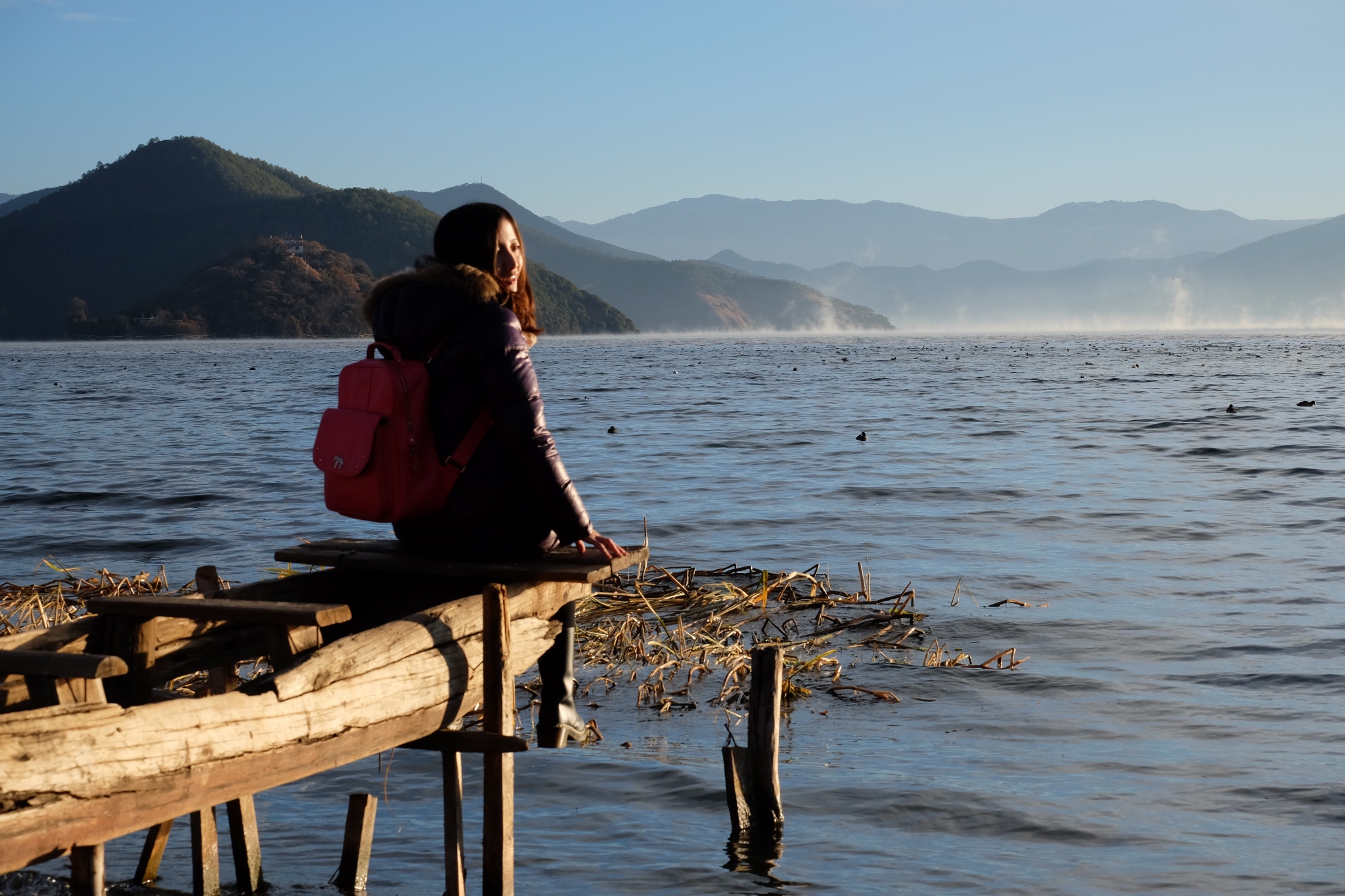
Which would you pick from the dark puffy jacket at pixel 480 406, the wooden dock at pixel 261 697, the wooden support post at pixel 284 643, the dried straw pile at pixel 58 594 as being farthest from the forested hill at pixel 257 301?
the wooden support post at pixel 284 643

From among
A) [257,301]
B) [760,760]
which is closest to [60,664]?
[760,760]

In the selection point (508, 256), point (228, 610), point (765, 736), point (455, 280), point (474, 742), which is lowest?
point (765, 736)

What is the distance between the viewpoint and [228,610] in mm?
4520

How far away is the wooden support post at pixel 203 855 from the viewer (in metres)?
5.67

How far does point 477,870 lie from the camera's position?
6.12m

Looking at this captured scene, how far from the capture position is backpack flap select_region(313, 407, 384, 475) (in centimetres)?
507

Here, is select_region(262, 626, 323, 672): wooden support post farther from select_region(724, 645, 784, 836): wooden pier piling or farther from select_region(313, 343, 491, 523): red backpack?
select_region(724, 645, 784, 836): wooden pier piling

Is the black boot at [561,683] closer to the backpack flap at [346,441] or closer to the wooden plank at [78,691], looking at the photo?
the backpack flap at [346,441]

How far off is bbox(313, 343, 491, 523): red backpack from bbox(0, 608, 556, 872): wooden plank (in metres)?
0.72

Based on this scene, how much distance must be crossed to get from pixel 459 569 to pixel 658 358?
9687 cm

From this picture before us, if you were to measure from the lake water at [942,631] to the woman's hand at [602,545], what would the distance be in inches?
67.8

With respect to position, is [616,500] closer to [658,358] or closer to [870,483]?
[870,483]

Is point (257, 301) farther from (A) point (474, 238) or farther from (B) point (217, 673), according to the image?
(A) point (474, 238)

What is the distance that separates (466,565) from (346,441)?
0.72 meters
